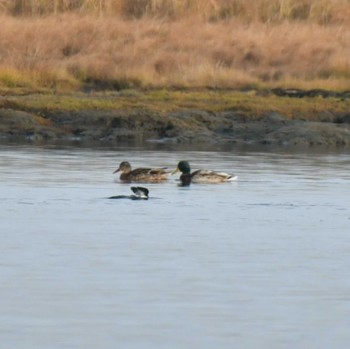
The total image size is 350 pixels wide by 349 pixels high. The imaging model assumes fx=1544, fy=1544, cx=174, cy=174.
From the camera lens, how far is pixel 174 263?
1057cm

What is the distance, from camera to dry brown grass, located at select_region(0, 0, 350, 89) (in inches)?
1100

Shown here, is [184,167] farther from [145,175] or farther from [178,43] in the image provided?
[178,43]

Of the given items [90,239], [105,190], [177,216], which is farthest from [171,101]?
[90,239]

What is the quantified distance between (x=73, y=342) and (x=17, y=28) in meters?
22.9

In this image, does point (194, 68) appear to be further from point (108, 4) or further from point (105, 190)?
point (105, 190)

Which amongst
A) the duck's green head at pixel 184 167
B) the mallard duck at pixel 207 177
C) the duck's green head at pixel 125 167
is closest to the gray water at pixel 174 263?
the mallard duck at pixel 207 177

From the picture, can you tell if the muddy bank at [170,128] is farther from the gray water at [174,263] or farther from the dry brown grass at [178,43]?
the gray water at [174,263]

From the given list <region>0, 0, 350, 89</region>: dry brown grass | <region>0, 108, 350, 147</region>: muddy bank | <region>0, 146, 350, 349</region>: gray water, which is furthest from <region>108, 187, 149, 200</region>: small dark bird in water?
<region>0, 0, 350, 89</region>: dry brown grass

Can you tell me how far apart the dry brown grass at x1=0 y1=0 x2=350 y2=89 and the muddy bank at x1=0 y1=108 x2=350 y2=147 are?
3.20 metres

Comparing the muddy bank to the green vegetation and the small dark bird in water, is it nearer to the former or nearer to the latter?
the green vegetation

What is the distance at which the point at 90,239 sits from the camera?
1173 cm

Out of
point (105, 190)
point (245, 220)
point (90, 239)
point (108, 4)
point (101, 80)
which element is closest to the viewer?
point (90, 239)

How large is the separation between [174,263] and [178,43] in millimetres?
19622

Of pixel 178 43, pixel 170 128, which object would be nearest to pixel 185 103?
pixel 170 128
